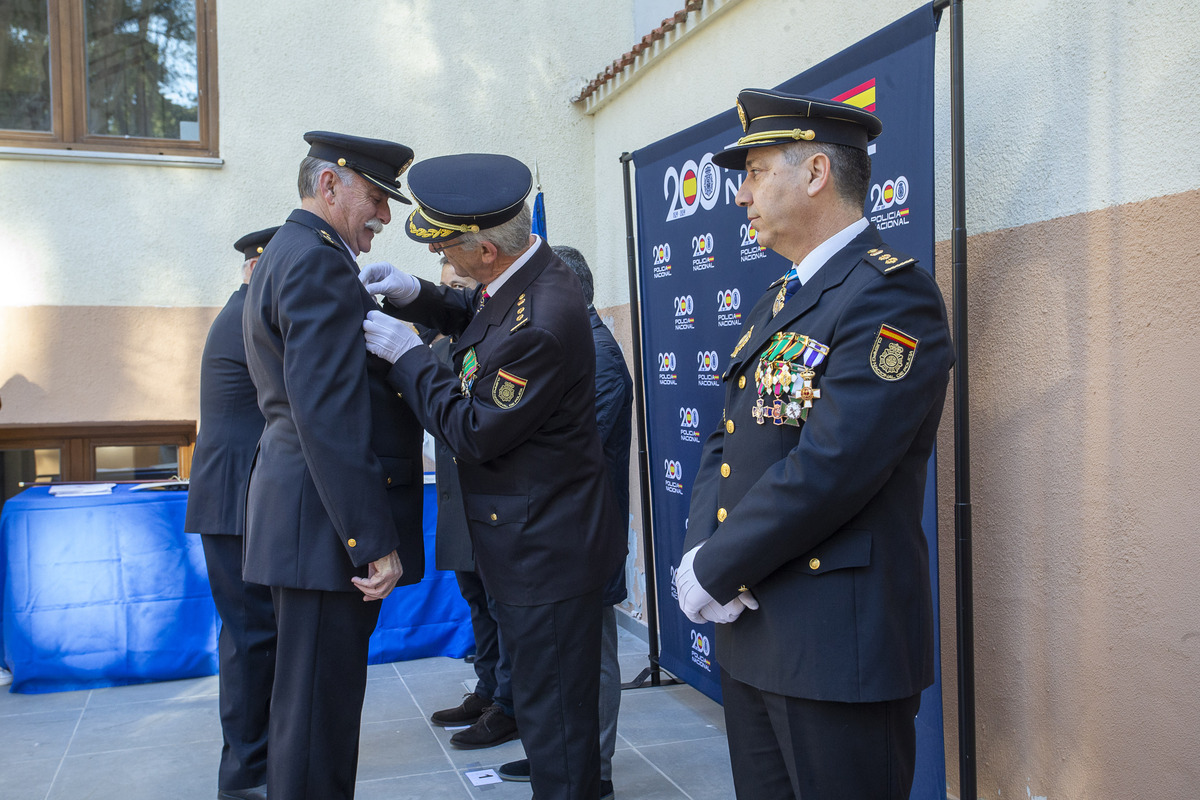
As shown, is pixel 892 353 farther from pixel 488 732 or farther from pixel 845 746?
pixel 488 732

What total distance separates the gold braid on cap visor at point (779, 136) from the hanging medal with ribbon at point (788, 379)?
0.33 meters

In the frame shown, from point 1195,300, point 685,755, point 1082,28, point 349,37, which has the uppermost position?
point 349,37

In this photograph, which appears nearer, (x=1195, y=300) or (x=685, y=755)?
(x=1195, y=300)

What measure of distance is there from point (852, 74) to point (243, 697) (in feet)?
8.10

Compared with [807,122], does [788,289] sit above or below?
below

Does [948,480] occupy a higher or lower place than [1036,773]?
higher

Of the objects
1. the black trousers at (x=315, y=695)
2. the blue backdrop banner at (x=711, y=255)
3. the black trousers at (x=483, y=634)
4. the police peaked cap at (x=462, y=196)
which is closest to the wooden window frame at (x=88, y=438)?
the black trousers at (x=483, y=634)

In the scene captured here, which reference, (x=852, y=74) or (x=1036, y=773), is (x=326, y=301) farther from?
(x=1036, y=773)

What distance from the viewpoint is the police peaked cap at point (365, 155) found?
2121 mm

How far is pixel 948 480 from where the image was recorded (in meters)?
2.58

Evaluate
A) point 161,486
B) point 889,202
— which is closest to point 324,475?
point 889,202

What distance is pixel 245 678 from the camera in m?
2.78

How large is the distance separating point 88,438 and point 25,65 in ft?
6.32

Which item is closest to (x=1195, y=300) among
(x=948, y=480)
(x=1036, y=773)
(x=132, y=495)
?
(x=948, y=480)
